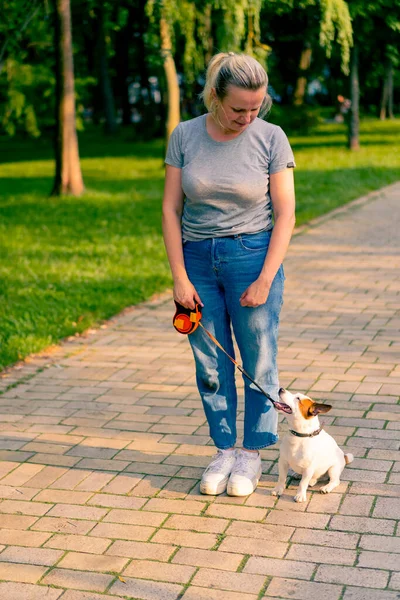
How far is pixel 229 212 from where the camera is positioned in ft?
13.1

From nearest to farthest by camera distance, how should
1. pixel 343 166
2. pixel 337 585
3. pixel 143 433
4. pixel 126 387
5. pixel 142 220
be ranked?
pixel 337 585 → pixel 143 433 → pixel 126 387 → pixel 142 220 → pixel 343 166

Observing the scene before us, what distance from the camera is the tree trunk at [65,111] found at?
15.5 metres

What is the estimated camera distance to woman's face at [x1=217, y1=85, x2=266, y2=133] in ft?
12.3

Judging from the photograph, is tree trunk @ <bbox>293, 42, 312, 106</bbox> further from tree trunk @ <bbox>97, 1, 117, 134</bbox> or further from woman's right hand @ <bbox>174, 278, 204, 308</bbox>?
woman's right hand @ <bbox>174, 278, 204, 308</bbox>

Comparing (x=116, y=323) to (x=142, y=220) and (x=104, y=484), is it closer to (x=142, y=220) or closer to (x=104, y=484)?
(x=104, y=484)

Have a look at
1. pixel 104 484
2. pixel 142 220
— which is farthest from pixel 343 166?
pixel 104 484

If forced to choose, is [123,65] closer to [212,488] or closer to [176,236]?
[176,236]

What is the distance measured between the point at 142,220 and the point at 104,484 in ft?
29.8

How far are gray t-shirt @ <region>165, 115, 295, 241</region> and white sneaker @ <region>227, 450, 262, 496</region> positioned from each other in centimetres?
107

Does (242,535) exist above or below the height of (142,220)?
above

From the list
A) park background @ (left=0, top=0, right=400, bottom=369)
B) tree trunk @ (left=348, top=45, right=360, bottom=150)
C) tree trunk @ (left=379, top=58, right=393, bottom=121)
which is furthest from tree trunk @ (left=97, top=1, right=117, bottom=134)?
tree trunk @ (left=348, top=45, right=360, bottom=150)

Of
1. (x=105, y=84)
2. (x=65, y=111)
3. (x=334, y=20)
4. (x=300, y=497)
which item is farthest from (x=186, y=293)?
(x=105, y=84)

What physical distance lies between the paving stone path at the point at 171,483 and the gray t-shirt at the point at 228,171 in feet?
4.11

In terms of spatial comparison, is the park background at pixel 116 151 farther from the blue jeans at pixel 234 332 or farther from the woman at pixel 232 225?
the blue jeans at pixel 234 332
